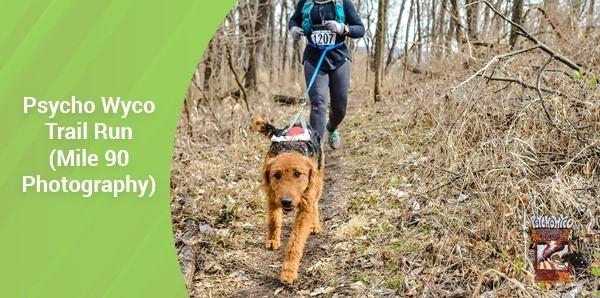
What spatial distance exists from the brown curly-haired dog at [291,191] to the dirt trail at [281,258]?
0.26ft

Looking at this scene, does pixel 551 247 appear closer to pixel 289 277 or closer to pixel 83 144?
pixel 289 277

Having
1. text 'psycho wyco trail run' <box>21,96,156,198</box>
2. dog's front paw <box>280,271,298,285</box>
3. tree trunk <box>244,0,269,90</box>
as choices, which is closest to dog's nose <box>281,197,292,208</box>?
dog's front paw <box>280,271,298,285</box>

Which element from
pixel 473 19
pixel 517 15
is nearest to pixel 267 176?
pixel 517 15

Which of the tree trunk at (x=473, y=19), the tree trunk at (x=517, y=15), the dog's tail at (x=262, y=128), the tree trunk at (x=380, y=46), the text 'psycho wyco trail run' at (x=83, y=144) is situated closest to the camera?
the text 'psycho wyco trail run' at (x=83, y=144)

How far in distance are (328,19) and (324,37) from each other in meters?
0.22

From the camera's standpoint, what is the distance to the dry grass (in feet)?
8.98

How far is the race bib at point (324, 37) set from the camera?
14.8 ft

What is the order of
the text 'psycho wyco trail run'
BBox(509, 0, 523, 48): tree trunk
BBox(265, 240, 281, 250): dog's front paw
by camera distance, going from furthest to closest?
BBox(509, 0, 523, 48): tree trunk < BBox(265, 240, 281, 250): dog's front paw < the text 'psycho wyco trail run'

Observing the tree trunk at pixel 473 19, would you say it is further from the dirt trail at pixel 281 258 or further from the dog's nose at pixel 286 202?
the dog's nose at pixel 286 202

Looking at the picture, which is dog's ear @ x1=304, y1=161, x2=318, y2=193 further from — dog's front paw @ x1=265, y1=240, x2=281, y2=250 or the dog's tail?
the dog's tail

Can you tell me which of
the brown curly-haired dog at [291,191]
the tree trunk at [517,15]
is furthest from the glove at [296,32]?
the tree trunk at [517,15]

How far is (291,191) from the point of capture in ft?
10.1

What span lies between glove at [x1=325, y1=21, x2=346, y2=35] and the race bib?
0.06 meters

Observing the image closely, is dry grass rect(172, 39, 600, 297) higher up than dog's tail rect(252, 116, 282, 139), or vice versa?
dog's tail rect(252, 116, 282, 139)
